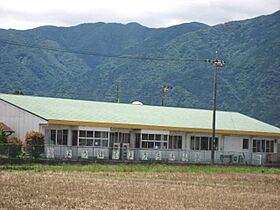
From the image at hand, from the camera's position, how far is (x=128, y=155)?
4475cm

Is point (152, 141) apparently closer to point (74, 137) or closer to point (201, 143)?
point (201, 143)

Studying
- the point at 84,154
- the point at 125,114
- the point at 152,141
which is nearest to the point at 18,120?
the point at 84,154

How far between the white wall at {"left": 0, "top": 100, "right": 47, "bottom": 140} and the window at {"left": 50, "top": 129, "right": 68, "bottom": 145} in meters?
1.43

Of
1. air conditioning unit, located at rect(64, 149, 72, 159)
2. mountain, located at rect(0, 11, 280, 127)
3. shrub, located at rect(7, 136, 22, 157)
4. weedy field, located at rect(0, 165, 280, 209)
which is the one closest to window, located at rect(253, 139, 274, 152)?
air conditioning unit, located at rect(64, 149, 72, 159)

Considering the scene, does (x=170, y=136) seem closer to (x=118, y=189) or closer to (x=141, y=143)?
(x=141, y=143)

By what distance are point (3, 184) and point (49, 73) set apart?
11698 cm

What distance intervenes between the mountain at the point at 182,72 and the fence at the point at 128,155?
5472 centimetres

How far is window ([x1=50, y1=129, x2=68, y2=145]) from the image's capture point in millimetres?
42875

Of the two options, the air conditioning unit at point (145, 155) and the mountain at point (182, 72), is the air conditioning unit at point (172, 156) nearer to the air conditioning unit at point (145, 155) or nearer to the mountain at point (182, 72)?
the air conditioning unit at point (145, 155)

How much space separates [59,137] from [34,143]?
3443 millimetres

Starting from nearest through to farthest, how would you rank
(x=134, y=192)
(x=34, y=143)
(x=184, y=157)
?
(x=134, y=192) → (x=34, y=143) → (x=184, y=157)

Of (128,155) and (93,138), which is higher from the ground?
(93,138)

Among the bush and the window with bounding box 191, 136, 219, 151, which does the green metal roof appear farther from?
the bush

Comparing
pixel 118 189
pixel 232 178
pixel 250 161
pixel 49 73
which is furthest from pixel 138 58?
pixel 118 189
